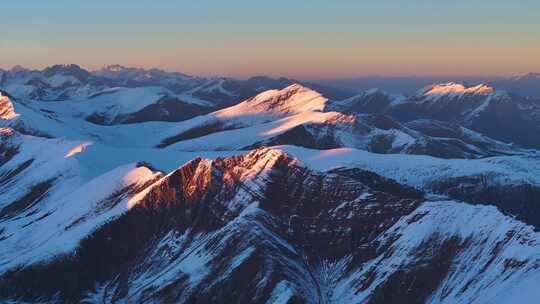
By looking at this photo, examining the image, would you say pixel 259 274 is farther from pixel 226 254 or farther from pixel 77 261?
pixel 77 261

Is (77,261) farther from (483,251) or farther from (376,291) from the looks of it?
(483,251)

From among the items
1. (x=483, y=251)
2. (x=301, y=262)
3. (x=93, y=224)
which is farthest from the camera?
(x=93, y=224)

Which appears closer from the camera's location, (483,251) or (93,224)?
(483,251)

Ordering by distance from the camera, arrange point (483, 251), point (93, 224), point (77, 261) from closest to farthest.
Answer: point (483, 251) < point (77, 261) < point (93, 224)

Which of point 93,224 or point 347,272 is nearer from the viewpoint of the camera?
point 347,272

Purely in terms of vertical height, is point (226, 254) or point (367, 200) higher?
point (367, 200)

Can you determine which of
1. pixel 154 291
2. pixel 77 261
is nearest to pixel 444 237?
pixel 154 291

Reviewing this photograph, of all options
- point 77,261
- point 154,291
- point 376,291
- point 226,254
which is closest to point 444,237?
point 376,291
